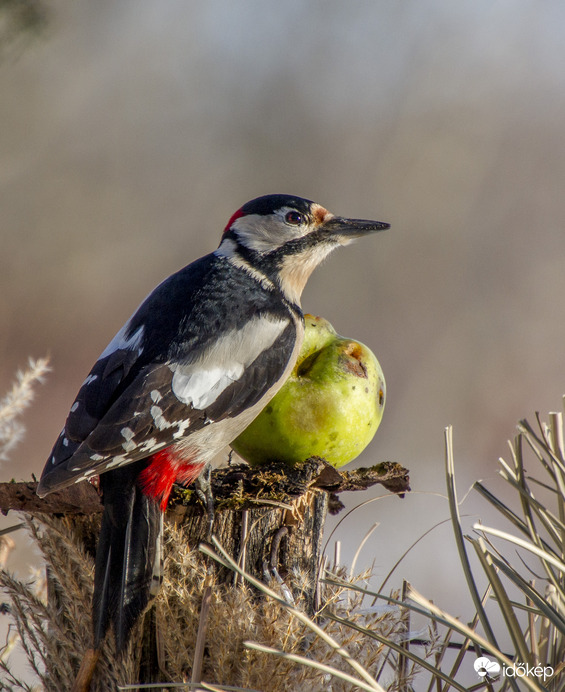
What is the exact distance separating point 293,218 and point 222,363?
1.62 feet

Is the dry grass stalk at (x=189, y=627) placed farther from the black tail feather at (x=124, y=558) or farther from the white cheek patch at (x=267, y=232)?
the white cheek patch at (x=267, y=232)

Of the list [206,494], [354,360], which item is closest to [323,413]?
[354,360]

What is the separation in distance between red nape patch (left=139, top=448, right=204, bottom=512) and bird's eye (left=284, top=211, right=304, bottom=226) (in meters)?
0.66

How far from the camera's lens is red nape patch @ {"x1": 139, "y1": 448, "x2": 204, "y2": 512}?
1.24m

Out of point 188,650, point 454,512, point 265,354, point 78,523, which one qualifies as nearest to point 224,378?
point 265,354

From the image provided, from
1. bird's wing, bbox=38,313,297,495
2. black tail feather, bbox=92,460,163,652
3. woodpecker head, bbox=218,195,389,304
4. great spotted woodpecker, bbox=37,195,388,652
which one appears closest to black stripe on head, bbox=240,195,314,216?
woodpecker head, bbox=218,195,389,304

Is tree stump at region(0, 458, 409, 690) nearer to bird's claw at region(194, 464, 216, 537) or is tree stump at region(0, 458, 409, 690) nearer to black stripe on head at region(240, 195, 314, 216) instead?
bird's claw at region(194, 464, 216, 537)

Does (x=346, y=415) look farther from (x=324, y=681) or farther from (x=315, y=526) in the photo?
(x=324, y=681)

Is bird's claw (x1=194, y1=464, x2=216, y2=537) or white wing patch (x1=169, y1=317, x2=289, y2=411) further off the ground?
white wing patch (x1=169, y1=317, x2=289, y2=411)

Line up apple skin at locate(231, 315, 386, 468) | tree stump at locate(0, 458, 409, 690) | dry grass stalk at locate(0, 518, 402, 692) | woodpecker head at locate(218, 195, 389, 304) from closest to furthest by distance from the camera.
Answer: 1. dry grass stalk at locate(0, 518, 402, 692)
2. tree stump at locate(0, 458, 409, 690)
3. apple skin at locate(231, 315, 386, 468)
4. woodpecker head at locate(218, 195, 389, 304)

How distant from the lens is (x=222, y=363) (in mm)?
1340

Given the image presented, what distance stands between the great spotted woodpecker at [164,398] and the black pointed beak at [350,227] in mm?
174

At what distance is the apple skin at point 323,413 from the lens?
1.43m

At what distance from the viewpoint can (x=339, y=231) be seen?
66.4 inches
